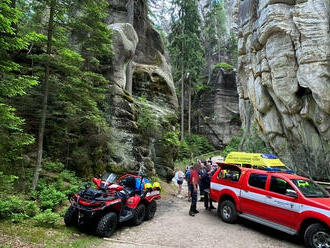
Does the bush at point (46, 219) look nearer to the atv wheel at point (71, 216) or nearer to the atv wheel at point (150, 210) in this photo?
the atv wheel at point (71, 216)

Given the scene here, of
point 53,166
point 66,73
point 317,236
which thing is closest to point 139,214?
point 53,166

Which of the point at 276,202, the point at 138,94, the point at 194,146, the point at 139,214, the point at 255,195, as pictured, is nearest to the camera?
the point at 276,202

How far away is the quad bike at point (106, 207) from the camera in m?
5.61

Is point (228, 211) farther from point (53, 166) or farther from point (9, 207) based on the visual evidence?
point (53, 166)

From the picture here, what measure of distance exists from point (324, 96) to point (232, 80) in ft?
76.9

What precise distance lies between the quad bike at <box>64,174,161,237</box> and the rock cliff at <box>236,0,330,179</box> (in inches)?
569

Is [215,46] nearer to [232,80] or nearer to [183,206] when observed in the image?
[232,80]

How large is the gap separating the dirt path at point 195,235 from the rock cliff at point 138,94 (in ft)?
16.2

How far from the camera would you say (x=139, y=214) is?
7.17 m

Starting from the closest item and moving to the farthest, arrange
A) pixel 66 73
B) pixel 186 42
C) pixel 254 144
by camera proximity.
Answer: pixel 66 73 → pixel 254 144 → pixel 186 42

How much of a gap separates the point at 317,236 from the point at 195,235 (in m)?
3.03

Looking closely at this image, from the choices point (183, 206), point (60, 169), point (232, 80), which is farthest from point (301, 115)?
point (232, 80)

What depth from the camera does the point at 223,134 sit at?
35.6 m

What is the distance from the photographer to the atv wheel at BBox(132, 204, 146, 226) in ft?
22.7
